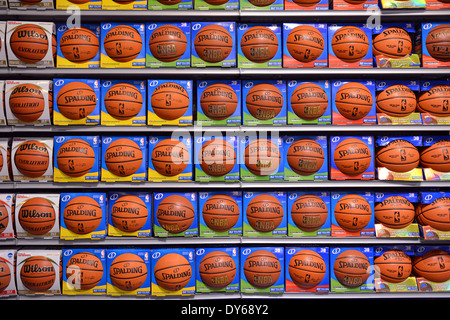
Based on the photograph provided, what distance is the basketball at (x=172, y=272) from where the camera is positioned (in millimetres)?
2146

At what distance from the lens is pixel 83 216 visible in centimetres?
218

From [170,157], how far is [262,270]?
1125 mm

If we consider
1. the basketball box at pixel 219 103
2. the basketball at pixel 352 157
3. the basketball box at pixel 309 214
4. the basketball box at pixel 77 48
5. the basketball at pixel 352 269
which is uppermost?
the basketball box at pixel 77 48

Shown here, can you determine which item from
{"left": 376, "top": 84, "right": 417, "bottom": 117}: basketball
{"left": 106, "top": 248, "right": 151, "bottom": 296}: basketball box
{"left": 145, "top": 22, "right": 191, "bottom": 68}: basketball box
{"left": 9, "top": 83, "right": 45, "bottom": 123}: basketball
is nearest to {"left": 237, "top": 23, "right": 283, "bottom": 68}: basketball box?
{"left": 145, "top": 22, "right": 191, "bottom": 68}: basketball box

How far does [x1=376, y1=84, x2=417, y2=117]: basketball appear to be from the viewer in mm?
2248

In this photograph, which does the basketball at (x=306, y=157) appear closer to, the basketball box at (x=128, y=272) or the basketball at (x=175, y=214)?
the basketball at (x=175, y=214)

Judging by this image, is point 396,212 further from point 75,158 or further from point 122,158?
point 75,158

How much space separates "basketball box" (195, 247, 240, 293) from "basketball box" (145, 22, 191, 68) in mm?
1503

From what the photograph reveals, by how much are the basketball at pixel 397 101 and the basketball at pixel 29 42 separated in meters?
2.70

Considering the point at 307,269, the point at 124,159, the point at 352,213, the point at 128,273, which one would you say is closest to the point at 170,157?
the point at 124,159

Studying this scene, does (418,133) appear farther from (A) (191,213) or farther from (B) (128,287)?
(B) (128,287)

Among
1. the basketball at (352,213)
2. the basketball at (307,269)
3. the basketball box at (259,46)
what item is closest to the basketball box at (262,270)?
the basketball at (307,269)

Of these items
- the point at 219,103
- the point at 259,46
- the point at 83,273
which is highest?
the point at 259,46
